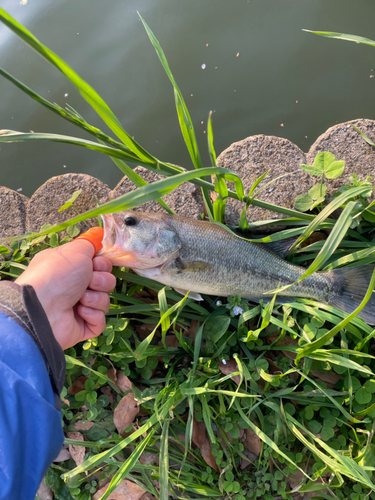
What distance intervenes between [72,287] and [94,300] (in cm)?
18

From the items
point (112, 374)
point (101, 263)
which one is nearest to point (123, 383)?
point (112, 374)

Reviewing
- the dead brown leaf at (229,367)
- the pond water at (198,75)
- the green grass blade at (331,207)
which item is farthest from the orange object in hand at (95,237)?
the green grass blade at (331,207)

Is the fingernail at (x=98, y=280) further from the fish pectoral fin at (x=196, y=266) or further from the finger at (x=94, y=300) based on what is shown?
the fish pectoral fin at (x=196, y=266)

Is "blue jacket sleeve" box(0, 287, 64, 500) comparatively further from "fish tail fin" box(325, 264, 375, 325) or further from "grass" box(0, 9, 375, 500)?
"fish tail fin" box(325, 264, 375, 325)

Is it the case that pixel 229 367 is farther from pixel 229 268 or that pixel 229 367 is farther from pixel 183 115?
pixel 183 115

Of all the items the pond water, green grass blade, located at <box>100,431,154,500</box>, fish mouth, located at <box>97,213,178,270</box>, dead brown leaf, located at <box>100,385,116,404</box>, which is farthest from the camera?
the pond water

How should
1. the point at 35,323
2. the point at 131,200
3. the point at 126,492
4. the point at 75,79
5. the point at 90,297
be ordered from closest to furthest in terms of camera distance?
the point at 131,200
the point at 75,79
the point at 35,323
the point at 90,297
the point at 126,492

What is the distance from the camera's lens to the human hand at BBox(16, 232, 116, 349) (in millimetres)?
1991

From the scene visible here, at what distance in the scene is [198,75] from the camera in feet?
10.3

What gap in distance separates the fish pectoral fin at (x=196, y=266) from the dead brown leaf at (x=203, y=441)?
108 centimetres

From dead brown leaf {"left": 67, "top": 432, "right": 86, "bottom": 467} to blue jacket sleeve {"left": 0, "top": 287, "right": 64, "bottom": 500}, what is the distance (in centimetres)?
A: 98

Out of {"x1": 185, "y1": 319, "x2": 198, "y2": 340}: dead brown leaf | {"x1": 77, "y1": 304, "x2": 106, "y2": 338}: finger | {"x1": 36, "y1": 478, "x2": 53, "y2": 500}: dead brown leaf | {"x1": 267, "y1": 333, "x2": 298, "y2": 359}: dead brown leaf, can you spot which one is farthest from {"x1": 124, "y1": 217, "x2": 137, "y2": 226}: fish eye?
{"x1": 36, "y1": 478, "x2": 53, "y2": 500}: dead brown leaf

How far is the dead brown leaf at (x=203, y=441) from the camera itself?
223 cm

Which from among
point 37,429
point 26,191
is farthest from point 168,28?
point 37,429
